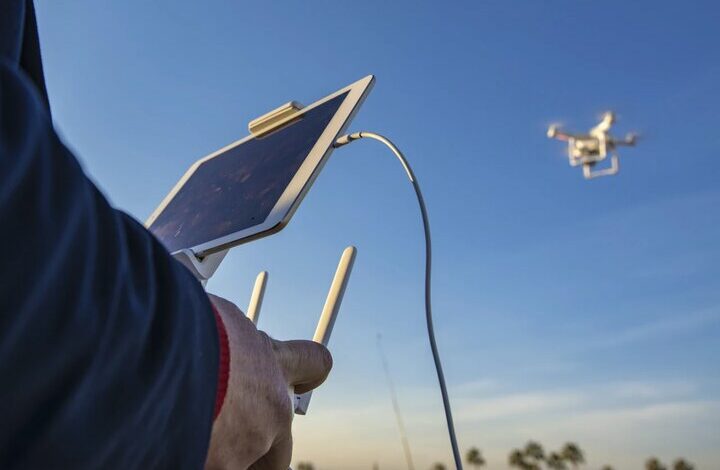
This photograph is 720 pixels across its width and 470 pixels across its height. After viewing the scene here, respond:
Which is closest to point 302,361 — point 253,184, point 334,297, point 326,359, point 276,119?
point 326,359

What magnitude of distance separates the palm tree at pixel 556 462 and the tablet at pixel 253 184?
87.1 m

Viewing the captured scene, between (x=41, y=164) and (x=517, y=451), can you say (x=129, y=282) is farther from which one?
(x=517, y=451)

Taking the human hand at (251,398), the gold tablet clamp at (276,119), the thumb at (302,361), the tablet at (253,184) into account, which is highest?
the gold tablet clamp at (276,119)

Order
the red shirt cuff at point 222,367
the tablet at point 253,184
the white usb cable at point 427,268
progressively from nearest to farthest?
the red shirt cuff at point 222,367 → the tablet at point 253,184 → the white usb cable at point 427,268

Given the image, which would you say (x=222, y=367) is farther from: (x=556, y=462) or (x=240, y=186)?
(x=556, y=462)

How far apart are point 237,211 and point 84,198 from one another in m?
1.62

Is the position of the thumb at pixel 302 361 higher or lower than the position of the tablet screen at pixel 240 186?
lower

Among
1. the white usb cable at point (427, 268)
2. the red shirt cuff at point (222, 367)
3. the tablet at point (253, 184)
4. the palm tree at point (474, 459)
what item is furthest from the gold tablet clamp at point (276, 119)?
the palm tree at point (474, 459)

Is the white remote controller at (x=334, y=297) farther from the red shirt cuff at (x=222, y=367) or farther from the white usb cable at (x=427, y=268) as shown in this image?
the red shirt cuff at (x=222, y=367)

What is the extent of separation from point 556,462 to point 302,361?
8949 centimetres

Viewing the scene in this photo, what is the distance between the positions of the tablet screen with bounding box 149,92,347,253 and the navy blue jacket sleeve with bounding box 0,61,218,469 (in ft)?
4.47

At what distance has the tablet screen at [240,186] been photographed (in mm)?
2137

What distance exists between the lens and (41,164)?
0.57 metres

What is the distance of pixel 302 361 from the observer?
3.19 feet
